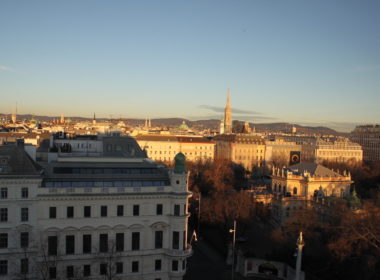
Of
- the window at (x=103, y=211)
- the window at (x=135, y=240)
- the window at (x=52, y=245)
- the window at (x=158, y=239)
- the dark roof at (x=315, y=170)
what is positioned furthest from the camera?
the dark roof at (x=315, y=170)

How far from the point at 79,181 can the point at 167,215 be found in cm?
1038

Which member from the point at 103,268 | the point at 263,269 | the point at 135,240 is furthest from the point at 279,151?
the point at 103,268

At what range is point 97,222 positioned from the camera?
148ft

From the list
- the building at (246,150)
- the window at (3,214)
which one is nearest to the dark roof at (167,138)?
the building at (246,150)

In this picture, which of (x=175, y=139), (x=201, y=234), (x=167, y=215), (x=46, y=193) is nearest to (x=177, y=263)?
(x=167, y=215)

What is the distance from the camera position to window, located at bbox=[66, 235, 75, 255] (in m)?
44.4

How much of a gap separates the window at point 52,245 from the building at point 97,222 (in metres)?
0.10

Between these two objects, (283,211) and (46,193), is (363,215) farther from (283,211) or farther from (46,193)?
(46,193)

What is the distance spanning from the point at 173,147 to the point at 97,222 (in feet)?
437

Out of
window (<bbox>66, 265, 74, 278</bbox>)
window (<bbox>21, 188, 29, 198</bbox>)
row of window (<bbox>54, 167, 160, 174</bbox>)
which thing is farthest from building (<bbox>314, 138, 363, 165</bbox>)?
window (<bbox>21, 188, 29, 198</bbox>)

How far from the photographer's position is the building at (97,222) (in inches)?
1699

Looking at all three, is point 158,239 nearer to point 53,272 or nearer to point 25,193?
point 53,272

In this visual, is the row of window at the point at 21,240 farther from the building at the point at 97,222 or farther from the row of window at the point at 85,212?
the row of window at the point at 85,212

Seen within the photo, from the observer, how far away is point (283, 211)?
253 ft
